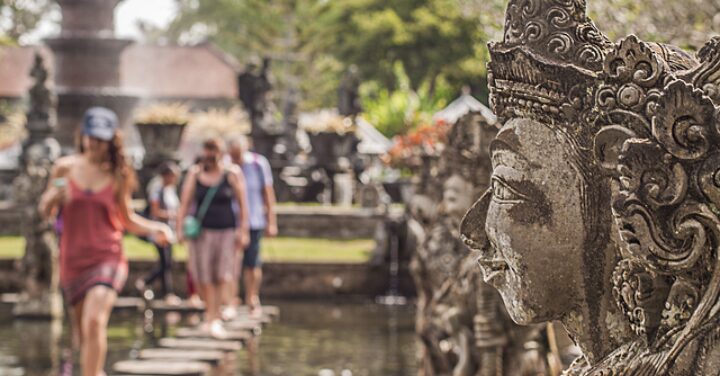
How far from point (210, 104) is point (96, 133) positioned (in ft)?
219

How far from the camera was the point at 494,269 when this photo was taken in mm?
3404

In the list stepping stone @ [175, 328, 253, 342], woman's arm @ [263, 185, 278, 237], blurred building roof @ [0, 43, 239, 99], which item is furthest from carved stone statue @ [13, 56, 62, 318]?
blurred building roof @ [0, 43, 239, 99]

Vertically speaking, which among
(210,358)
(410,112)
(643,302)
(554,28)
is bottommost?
(210,358)

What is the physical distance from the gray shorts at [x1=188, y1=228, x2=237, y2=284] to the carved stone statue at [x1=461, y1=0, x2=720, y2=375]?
1045 centimetres

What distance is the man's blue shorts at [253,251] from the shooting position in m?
15.6

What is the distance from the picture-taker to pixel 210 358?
12.9 m

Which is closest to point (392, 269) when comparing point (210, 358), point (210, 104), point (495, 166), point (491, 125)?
point (210, 358)

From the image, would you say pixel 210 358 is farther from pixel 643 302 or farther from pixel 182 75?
pixel 182 75

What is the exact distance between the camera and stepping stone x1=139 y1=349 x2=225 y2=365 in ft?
41.9

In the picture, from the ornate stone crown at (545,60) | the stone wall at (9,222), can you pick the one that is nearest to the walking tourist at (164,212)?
the stone wall at (9,222)

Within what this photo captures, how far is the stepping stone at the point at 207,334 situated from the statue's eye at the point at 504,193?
11.0 m

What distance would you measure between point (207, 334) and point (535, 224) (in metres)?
11.1

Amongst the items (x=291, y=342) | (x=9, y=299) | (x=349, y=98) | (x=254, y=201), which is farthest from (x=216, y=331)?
(x=349, y=98)

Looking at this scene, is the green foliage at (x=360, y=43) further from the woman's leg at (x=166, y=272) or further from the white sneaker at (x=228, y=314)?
the white sneaker at (x=228, y=314)
